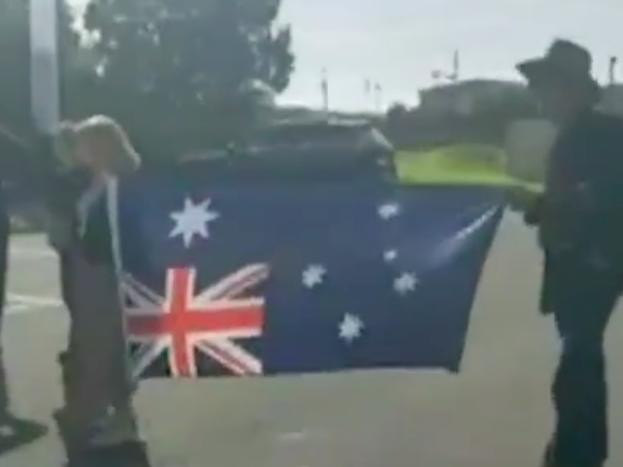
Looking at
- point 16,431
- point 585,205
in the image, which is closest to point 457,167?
point 585,205

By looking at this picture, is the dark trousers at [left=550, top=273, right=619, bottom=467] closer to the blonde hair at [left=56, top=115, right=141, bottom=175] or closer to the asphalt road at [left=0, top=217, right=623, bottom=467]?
the asphalt road at [left=0, top=217, right=623, bottom=467]

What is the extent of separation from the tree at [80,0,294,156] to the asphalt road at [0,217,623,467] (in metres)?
0.35

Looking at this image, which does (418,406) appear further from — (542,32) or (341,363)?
(542,32)

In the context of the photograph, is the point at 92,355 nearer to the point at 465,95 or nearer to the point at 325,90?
the point at 325,90

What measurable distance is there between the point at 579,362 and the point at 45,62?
1183 millimetres

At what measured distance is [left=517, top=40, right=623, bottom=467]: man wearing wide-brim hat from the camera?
11.5 feet

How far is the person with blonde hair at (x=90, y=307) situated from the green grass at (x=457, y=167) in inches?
21.3

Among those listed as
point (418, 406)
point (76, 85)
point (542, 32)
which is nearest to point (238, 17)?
point (76, 85)

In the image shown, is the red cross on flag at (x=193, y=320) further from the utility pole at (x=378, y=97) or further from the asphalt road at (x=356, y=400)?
the utility pole at (x=378, y=97)

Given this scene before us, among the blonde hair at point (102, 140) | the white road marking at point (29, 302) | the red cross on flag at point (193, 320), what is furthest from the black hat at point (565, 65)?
the white road marking at point (29, 302)

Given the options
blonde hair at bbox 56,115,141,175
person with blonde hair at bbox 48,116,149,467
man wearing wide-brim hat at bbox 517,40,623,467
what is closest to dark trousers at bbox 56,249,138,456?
person with blonde hair at bbox 48,116,149,467

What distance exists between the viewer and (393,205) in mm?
3564

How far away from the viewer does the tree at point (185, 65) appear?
11.4 feet

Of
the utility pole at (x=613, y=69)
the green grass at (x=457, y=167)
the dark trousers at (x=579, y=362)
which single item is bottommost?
the dark trousers at (x=579, y=362)
